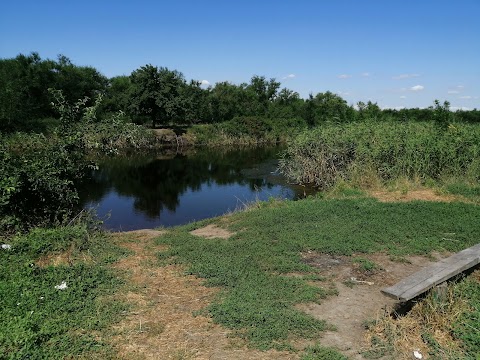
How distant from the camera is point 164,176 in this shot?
2289cm

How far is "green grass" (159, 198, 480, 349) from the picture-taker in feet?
14.5

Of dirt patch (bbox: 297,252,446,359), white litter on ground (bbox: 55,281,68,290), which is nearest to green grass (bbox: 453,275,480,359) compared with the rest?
dirt patch (bbox: 297,252,446,359)

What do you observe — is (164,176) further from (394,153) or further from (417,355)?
(417,355)

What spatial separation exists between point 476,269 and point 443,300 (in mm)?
1654

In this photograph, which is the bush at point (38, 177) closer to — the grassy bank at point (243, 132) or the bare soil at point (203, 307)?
the bare soil at point (203, 307)

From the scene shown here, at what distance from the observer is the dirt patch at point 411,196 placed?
33.7 feet

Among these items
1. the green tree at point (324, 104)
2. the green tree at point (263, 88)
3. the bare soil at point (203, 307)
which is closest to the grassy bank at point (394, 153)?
the bare soil at point (203, 307)

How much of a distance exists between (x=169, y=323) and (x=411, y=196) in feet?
27.3

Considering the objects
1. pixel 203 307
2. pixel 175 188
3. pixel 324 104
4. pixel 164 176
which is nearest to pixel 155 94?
pixel 164 176

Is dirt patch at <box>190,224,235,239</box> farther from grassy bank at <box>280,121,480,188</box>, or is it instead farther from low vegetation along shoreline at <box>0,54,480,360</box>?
grassy bank at <box>280,121,480,188</box>

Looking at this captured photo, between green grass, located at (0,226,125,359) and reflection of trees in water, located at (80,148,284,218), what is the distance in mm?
7823

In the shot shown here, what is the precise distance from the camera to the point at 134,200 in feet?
55.3

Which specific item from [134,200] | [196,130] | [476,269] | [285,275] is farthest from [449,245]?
[196,130]

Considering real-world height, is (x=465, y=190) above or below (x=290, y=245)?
above
